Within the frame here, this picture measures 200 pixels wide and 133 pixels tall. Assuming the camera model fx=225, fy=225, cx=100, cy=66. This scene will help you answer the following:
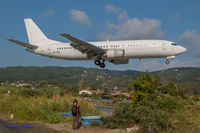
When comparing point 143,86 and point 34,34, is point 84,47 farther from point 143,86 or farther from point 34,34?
point 143,86

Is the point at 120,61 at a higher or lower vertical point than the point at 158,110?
higher

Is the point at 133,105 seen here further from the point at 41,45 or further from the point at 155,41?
the point at 41,45

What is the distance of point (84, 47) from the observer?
1136 inches

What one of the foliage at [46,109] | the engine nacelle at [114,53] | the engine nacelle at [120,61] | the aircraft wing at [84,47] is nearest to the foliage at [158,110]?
the foliage at [46,109]

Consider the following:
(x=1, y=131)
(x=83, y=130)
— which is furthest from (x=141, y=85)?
(x=1, y=131)

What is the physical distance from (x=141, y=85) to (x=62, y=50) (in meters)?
19.7

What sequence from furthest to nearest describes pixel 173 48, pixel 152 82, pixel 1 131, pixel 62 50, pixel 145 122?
pixel 62 50
pixel 173 48
pixel 152 82
pixel 1 131
pixel 145 122

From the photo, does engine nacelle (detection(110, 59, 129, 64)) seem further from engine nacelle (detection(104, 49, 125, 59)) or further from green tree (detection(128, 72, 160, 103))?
green tree (detection(128, 72, 160, 103))

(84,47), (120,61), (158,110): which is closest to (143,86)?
(158,110)

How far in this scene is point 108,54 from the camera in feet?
93.9

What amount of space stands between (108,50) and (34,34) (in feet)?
44.2

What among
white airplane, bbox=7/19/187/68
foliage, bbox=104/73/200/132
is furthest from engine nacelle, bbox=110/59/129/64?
foliage, bbox=104/73/200/132

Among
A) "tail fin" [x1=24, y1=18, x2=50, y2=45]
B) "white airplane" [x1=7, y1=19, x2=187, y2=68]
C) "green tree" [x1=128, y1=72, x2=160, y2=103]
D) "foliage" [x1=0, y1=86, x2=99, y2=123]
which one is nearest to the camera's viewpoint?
"green tree" [x1=128, y1=72, x2=160, y2=103]

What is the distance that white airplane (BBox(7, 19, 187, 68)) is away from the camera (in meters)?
27.8
